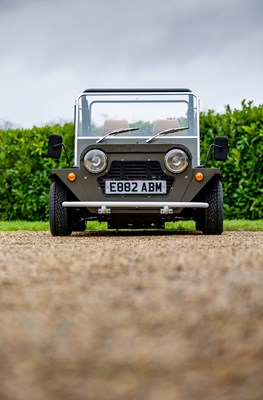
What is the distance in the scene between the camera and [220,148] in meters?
9.21

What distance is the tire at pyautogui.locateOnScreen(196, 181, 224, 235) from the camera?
8727mm

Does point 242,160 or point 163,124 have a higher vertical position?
point 163,124

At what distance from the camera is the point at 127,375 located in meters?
1.97

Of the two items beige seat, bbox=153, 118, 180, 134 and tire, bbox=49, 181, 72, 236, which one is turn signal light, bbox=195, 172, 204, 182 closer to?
beige seat, bbox=153, 118, 180, 134

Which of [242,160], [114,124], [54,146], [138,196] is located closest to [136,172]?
[138,196]

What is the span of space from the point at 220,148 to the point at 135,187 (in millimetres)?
1304

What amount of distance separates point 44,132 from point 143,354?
44.8ft

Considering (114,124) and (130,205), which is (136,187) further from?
(114,124)

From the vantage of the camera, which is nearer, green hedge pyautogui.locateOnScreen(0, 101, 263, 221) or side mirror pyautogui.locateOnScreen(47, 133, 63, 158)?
side mirror pyautogui.locateOnScreen(47, 133, 63, 158)

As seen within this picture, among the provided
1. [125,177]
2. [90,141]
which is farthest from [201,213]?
[90,141]

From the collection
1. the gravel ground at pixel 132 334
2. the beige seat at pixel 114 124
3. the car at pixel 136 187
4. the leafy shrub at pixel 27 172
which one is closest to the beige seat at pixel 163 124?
the beige seat at pixel 114 124

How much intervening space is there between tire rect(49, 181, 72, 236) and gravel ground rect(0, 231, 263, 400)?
15.8ft

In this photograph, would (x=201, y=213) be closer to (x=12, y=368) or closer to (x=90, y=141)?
(x=90, y=141)

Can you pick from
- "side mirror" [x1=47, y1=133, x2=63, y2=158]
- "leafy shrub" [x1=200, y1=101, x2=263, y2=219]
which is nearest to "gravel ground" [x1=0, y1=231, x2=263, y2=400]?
"side mirror" [x1=47, y1=133, x2=63, y2=158]
